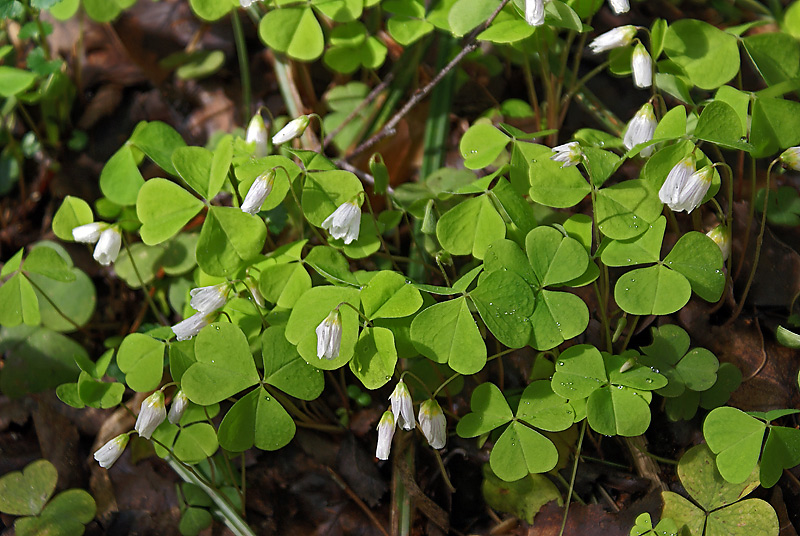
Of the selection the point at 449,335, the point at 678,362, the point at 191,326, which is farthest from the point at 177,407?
the point at 678,362

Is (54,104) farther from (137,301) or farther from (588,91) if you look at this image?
(588,91)

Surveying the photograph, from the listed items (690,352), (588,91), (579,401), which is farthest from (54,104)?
(690,352)

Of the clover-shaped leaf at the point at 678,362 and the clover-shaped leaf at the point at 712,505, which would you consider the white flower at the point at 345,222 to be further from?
the clover-shaped leaf at the point at 712,505

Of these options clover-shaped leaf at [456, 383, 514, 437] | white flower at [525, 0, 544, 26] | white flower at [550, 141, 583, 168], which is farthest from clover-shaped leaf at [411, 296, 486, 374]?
white flower at [525, 0, 544, 26]

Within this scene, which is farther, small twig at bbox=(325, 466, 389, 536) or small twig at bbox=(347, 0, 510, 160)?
small twig at bbox=(347, 0, 510, 160)

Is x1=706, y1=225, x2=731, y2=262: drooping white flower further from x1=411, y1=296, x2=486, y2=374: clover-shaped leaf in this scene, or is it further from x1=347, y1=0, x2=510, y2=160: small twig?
x1=347, y1=0, x2=510, y2=160: small twig

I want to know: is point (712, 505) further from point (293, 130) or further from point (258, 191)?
point (293, 130)
